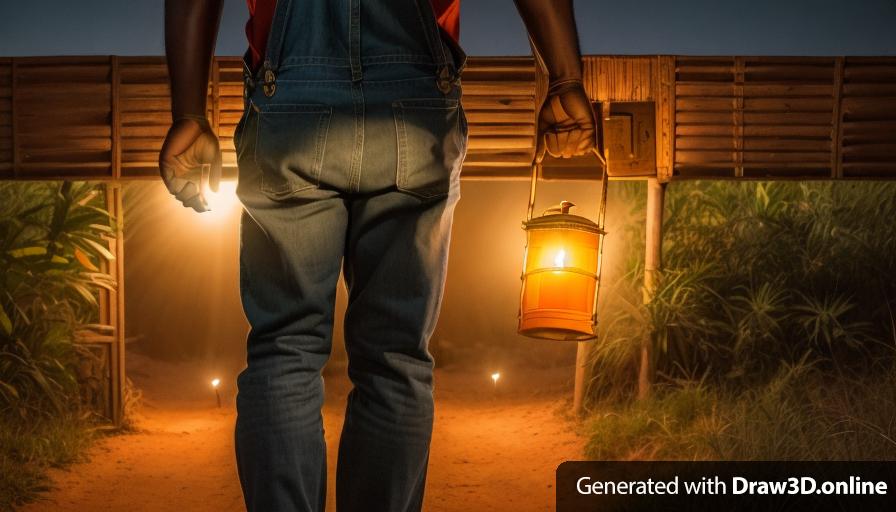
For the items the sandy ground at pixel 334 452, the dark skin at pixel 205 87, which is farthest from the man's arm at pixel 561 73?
the sandy ground at pixel 334 452

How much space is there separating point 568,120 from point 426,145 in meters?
0.50

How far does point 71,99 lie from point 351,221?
5.44 m

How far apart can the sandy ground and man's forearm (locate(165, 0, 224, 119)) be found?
307 cm

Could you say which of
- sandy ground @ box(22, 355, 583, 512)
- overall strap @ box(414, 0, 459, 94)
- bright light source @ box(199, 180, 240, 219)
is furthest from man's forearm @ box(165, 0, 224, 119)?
bright light source @ box(199, 180, 240, 219)

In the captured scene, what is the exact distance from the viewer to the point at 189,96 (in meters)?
2.34

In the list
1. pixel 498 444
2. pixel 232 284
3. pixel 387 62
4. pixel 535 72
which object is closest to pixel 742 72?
pixel 535 72

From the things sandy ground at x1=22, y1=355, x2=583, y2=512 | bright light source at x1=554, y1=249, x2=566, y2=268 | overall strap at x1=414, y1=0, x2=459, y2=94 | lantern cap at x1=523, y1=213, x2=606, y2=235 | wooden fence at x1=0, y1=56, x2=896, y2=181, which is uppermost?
wooden fence at x1=0, y1=56, x2=896, y2=181

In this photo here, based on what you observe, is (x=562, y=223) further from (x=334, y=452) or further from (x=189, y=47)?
(x=189, y=47)

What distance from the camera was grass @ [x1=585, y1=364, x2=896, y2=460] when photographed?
15.6 feet

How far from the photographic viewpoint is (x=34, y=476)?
566 centimetres

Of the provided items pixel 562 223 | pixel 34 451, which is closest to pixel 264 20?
pixel 562 223

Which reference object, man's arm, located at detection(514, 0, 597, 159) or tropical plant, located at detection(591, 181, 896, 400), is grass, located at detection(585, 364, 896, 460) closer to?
tropical plant, located at detection(591, 181, 896, 400)

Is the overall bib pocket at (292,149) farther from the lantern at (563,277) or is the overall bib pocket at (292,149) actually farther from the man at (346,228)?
the lantern at (563,277)

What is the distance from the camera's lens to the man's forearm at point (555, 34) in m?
2.36
